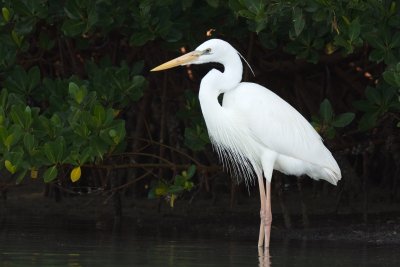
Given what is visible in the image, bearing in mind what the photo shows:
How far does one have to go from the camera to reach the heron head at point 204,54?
900cm

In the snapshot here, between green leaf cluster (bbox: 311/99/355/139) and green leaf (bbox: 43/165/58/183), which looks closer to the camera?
green leaf (bbox: 43/165/58/183)

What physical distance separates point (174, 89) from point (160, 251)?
3.03m

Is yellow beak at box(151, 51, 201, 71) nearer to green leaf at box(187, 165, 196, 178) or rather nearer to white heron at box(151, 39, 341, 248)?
white heron at box(151, 39, 341, 248)

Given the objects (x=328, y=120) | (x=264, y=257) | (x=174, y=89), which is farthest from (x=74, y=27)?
(x=174, y=89)

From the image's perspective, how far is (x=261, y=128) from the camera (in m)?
9.45

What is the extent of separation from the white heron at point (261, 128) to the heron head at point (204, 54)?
0.03m

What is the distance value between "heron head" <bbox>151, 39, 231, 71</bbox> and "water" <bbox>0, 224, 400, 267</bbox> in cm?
135

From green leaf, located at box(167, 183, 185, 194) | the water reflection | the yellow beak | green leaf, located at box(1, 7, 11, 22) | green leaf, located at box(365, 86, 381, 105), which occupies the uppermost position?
green leaf, located at box(1, 7, 11, 22)

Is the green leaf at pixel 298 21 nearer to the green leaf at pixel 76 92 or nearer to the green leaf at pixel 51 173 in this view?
the green leaf at pixel 76 92

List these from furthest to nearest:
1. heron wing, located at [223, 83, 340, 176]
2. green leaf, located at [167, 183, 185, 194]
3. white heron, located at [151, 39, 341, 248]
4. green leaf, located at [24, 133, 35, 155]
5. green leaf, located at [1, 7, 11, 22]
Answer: green leaf, located at [167, 183, 185, 194] → heron wing, located at [223, 83, 340, 176] → white heron, located at [151, 39, 341, 248] → green leaf, located at [1, 7, 11, 22] → green leaf, located at [24, 133, 35, 155]

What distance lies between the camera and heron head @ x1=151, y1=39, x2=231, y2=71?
29.5ft

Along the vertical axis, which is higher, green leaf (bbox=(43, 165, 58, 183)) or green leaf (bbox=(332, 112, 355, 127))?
green leaf (bbox=(332, 112, 355, 127))

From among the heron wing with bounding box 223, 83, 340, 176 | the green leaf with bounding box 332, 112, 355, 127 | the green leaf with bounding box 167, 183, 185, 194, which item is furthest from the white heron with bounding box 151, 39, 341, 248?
the green leaf with bounding box 167, 183, 185, 194

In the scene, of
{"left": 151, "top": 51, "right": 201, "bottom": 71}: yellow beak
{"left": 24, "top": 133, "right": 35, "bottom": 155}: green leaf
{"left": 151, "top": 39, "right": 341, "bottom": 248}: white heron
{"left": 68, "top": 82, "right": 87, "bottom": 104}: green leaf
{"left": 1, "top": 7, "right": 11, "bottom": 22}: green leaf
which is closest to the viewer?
{"left": 24, "top": 133, "right": 35, "bottom": 155}: green leaf
